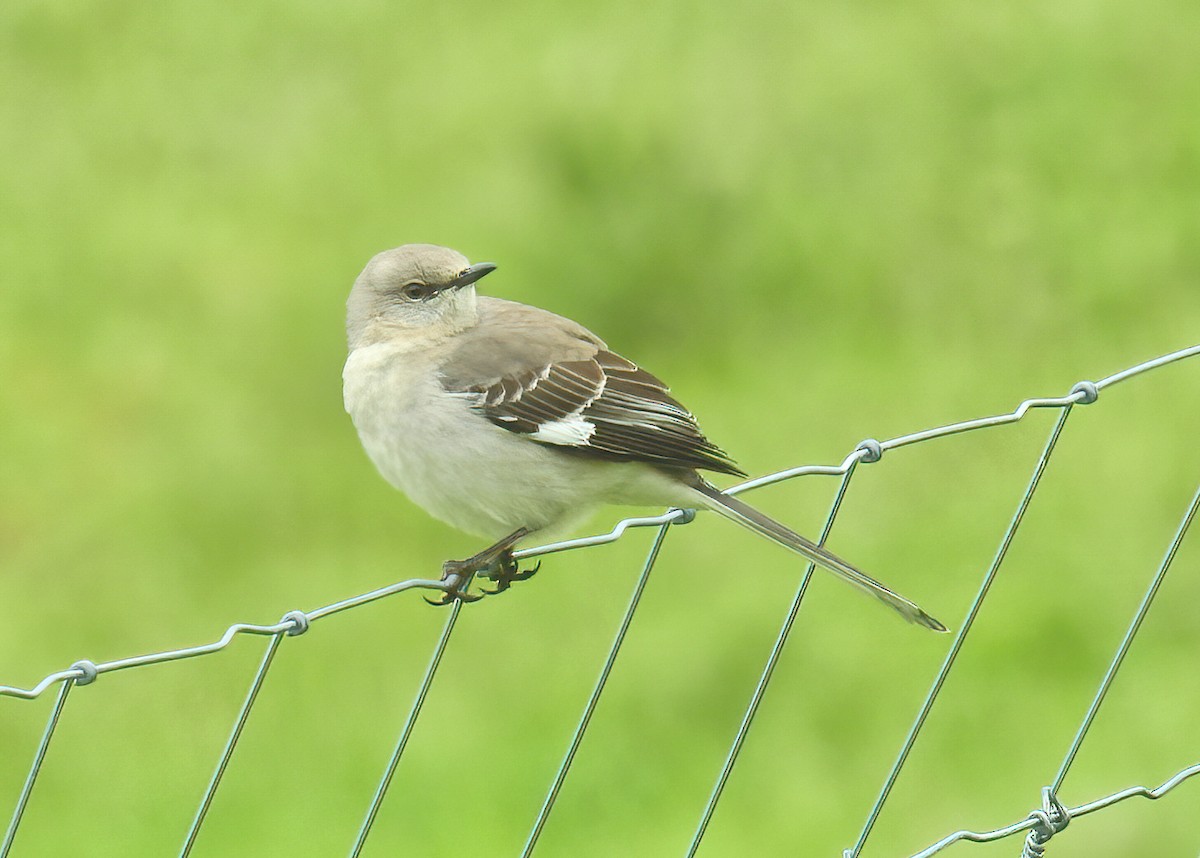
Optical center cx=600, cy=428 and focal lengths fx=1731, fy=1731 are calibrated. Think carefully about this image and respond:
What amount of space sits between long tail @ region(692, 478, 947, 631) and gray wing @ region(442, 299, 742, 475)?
83 millimetres

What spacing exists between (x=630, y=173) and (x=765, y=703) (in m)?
3.29

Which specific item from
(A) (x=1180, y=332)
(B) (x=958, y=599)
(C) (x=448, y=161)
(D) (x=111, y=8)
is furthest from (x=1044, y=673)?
(D) (x=111, y=8)

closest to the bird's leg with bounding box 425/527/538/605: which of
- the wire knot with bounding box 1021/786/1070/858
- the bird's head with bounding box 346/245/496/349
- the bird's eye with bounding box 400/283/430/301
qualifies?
the bird's head with bounding box 346/245/496/349

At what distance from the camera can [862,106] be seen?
8914mm

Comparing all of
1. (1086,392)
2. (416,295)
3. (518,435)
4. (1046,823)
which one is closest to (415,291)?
(416,295)

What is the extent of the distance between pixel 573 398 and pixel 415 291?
0.61 m

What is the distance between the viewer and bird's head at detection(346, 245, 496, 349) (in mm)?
4430

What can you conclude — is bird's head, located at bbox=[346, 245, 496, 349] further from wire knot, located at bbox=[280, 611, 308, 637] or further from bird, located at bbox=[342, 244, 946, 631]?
wire knot, located at bbox=[280, 611, 308, 637]

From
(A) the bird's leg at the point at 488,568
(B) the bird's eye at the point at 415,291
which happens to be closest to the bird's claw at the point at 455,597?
(A) the bird's leg at the point at 488,568

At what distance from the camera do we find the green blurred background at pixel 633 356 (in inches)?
229

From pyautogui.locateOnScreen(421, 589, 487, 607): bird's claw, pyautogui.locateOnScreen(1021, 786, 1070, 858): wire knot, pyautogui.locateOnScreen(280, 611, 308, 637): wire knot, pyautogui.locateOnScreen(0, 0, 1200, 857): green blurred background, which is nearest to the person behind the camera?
pyautogui.locateOnScreen(280, 611, 308, 637): wire knot

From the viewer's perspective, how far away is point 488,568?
14.1ft

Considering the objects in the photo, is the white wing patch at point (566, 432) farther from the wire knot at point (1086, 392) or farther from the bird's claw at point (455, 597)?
the wire knot at point (1086, 392)

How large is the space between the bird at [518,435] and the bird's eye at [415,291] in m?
0.15
